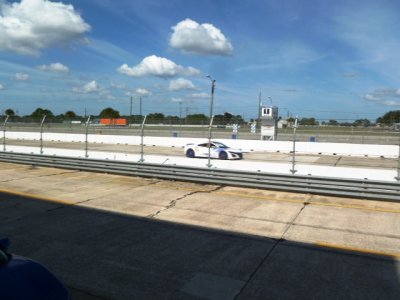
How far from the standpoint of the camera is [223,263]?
597 centimetres

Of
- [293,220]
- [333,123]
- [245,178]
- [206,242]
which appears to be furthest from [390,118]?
[206,242]

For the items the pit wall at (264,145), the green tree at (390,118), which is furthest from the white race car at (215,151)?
the green tree at (390,118)

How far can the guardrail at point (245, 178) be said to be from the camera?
10.5m

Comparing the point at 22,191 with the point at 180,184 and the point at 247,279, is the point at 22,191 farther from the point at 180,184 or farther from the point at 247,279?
the point at 247,279

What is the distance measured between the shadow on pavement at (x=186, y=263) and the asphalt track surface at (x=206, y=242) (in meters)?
0.02

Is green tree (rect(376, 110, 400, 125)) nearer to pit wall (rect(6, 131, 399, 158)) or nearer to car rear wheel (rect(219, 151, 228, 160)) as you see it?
pit wall (rect(6, 131, 399, 158))

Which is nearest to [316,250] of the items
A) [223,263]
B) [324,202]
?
[223,263]

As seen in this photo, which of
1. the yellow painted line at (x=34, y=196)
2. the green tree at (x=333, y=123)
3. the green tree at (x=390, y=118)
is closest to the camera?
the yellow painted line at (x=34, y=196)

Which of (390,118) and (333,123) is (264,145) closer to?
(333,123)

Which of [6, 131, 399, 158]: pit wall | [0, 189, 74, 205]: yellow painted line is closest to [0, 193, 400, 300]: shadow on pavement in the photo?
[0, 189, 74, 205]: yellow painted line

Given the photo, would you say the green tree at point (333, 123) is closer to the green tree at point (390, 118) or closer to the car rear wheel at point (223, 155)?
the green tree at point (390, 118)

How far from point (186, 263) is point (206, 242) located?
1.08 meters

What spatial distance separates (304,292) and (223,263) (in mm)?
1390

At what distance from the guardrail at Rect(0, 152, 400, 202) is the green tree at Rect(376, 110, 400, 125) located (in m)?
7.74
